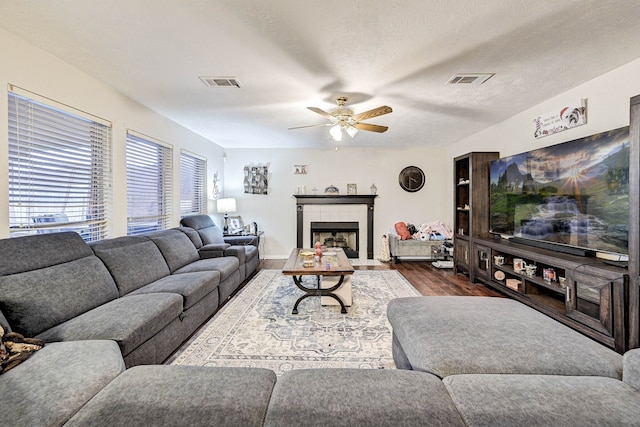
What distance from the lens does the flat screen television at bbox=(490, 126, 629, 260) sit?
2.25 meters

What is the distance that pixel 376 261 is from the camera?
18.3 feet

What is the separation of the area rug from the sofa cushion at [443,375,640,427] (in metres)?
1.08

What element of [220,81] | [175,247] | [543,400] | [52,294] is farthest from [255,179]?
[543,400]

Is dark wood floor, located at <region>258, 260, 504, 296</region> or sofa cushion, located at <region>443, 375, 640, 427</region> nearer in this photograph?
sofa cushion, located at <region>443, 375, 640, 427</region>

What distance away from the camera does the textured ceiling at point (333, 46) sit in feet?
5.52

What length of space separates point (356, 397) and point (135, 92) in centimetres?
360

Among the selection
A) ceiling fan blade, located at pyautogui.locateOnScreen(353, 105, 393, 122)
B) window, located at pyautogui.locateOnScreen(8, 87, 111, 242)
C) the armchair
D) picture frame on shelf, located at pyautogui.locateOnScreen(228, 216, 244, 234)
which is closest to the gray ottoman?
ceiling fan blade, located at pyautogui.locateOnScreen(353, 105, 393, 122)

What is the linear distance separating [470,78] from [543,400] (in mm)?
2699

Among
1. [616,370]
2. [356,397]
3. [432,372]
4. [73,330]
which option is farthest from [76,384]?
[616,370]

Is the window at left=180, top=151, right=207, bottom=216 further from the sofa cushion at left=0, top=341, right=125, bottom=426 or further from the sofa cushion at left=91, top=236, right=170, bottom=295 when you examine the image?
the sofa cushion at left=0, top=341, right=125, bottom=426

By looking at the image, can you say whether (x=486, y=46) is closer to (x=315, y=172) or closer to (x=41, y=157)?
(x=41, y=157)

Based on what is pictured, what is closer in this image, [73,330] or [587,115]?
[73,330]

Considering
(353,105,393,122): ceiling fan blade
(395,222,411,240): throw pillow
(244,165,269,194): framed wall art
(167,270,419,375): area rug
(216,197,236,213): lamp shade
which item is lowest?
(167,270,419,375): area rug

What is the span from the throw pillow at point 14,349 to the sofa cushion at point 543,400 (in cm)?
191
